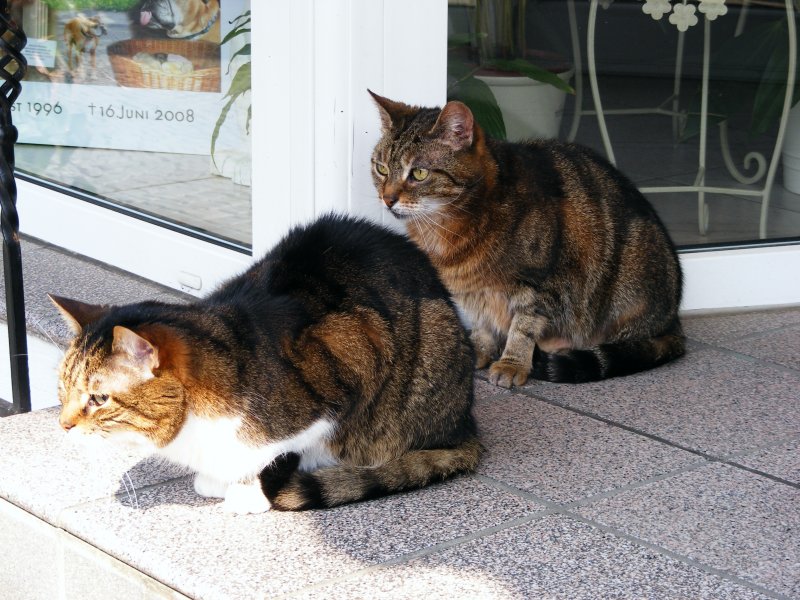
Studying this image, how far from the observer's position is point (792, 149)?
4352 mm

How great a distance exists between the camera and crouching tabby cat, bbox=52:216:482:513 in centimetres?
233

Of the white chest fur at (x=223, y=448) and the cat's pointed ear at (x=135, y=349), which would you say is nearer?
the cat's pointed ear at (x=135, y=349)

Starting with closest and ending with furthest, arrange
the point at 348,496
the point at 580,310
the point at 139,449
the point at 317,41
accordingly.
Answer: the point at 139,449 → the point at 348,496 → the point at 317,41 → the point at 580,310

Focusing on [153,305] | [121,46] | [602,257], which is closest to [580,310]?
[602,257]

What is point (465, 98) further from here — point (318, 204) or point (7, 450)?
point (7, 450)

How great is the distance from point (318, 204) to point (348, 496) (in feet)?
4.32

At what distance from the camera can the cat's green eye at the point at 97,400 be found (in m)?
2.31

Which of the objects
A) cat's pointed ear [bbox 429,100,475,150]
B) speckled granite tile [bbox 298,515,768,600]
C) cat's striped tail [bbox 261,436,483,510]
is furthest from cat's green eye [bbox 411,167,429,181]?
speckled granite tile [bbox 298,515,768,600]

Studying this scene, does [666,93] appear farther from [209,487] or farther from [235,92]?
[209,487]

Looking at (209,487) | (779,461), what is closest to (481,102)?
(779,461)

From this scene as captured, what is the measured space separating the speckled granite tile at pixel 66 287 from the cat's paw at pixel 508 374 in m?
1.39

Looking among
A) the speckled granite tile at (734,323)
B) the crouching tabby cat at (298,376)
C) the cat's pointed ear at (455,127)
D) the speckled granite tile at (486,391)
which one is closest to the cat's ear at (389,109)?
the cat's pointed ear at (455,127)

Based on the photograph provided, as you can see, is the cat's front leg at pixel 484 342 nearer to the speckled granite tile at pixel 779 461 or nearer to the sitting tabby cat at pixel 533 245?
the sitting tabby cat at pixel 533 245

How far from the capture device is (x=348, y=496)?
2564 millimetres
